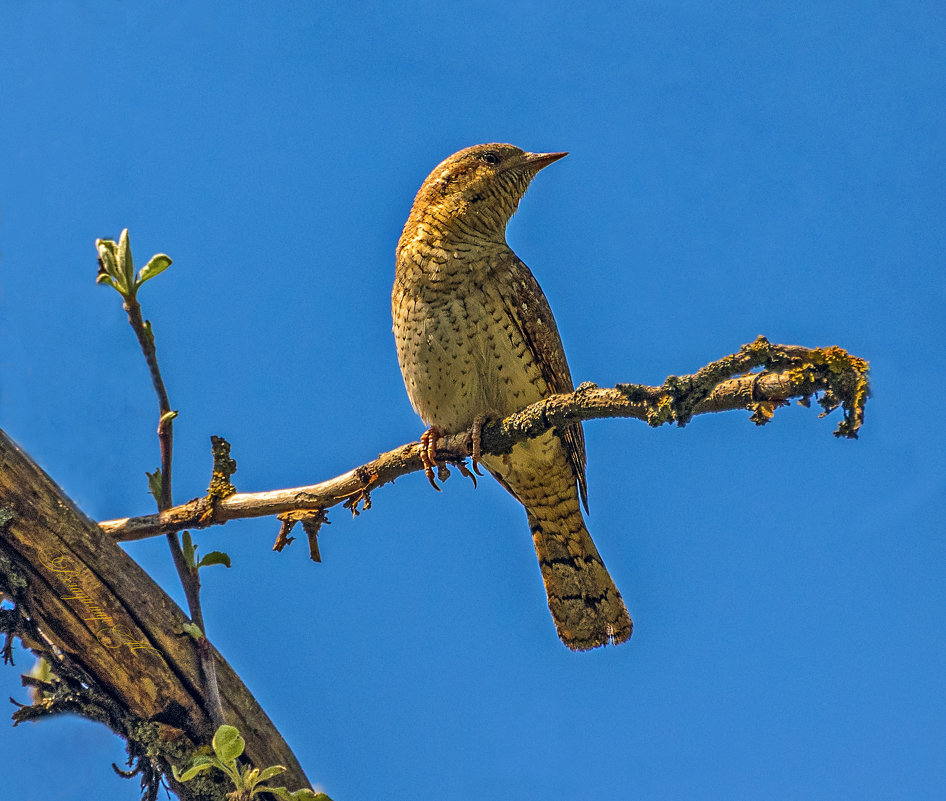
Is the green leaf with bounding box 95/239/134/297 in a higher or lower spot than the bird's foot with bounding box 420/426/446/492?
higher

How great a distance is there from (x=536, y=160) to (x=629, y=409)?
2.55 m

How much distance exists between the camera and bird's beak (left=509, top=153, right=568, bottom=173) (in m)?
5.14

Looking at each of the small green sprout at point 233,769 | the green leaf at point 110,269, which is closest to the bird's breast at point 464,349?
the green leaf at point 110,269

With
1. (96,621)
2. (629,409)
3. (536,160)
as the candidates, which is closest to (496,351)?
(536,160)

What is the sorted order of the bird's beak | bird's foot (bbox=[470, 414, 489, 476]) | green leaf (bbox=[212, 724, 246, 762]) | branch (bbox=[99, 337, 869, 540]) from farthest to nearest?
the bird's beak → bird's foot (bbox=[470, 414, 489, 476]) → green leaf (bbox=[212, 724, 246, 762]) → branch (bbox=[99, 337, 869, 540])

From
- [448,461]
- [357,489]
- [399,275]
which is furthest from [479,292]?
[357,489]

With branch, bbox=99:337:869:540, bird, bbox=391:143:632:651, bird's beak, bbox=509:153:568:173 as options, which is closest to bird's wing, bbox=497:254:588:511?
bird, bbox=391:143:632:651

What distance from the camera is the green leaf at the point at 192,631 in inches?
139

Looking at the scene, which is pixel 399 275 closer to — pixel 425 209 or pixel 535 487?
pixel 425 209

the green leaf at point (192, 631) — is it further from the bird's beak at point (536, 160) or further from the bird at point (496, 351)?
the bird's beak at point (536, 160)

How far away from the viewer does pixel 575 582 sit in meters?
5.00

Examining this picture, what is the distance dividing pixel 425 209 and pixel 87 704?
9.31 feet

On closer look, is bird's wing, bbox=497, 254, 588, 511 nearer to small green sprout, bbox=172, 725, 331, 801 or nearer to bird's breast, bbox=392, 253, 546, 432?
bird's breast, bbox=392, 253, 546, 432

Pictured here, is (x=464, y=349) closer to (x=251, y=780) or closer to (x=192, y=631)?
(x=192, y=631)
